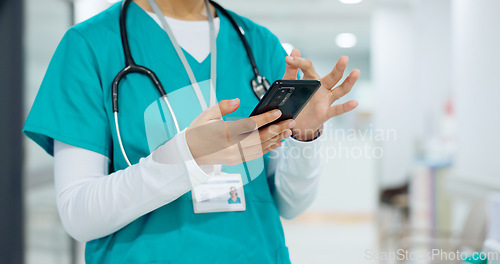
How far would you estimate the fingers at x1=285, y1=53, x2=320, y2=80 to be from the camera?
20.9 inches

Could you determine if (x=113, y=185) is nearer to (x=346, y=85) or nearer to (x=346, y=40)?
(x=346, y=85)

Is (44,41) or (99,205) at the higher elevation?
(44,41)

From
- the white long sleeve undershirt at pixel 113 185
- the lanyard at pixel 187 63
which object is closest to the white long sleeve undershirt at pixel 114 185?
the white long sleeve undershirt at pixel 113 185

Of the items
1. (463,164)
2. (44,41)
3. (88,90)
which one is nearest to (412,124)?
(463,164)

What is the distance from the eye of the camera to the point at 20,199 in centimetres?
141

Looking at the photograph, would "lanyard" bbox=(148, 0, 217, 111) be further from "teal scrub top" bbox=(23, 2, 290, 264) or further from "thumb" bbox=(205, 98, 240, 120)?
"thumb" bbox=(205, 98, 240, 120)

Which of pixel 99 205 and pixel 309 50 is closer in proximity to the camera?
pixel 99 205

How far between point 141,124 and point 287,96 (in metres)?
0.21

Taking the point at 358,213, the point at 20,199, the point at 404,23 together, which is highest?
the point at 404,23

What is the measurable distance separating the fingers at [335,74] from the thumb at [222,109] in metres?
0.15

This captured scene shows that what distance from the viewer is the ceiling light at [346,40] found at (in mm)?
1627

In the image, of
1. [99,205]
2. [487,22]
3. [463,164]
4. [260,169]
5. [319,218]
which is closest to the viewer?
[99,205]

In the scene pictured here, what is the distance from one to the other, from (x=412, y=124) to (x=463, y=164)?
49.9 inches

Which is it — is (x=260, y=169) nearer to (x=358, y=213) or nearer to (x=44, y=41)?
(x=44, y=41)
